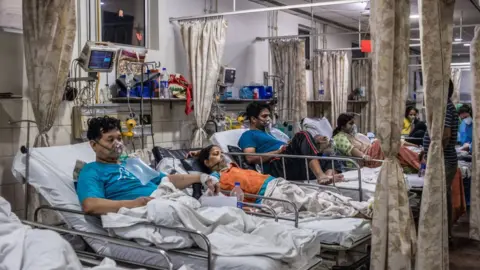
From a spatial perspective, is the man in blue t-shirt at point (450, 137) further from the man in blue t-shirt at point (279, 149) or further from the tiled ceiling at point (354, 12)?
the tiled ceiling at point (354, 12)

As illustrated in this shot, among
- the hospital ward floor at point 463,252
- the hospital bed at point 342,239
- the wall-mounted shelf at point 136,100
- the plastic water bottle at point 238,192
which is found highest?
the wall-mounted shelf at point 136,100

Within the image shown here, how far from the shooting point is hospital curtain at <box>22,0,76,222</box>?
12.5ft

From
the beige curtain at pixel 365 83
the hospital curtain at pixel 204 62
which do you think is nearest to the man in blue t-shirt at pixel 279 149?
the hospital curtain at pixel 204 62

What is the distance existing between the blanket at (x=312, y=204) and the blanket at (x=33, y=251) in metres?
1.75

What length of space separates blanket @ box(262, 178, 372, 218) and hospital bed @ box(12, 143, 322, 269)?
82cm

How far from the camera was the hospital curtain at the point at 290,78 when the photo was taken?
7449 mm

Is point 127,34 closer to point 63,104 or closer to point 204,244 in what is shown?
point 63,104

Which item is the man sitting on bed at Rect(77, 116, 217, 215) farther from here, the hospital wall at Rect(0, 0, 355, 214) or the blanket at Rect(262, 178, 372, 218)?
the hospital wall at Rect(0, 0, 355, 214)

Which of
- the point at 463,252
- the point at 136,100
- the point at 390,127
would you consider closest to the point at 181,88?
the point at 136,100

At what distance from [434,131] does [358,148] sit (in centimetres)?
266

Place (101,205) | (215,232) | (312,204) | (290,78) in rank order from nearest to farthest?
(215,232), (101,205), (312,204), (290,78)

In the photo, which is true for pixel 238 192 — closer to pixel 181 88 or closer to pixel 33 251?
pixel 33 251

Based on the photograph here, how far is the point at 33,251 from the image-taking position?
2232mm

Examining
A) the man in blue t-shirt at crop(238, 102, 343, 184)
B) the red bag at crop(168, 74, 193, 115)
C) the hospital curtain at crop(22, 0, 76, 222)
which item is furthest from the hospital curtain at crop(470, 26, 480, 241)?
the hospital curtain at crop(22, 0, 76, 222)
